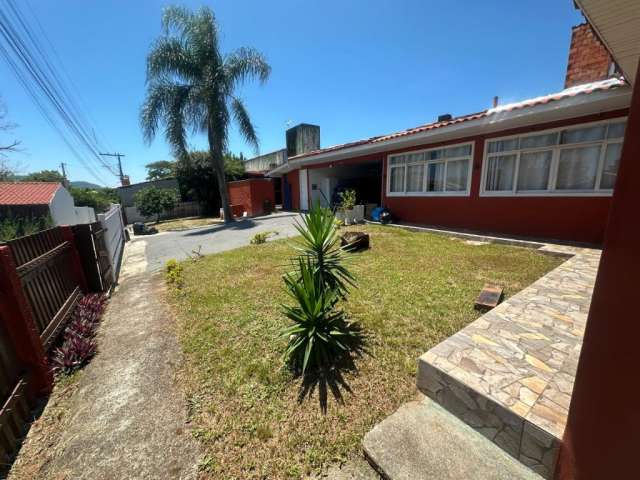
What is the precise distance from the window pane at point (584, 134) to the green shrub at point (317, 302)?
23.8ft

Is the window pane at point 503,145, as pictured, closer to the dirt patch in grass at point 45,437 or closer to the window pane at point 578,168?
the window pane at point 578,168

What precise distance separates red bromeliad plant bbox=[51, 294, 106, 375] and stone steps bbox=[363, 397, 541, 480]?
3.46 metres

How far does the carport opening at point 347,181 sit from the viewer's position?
15.4m

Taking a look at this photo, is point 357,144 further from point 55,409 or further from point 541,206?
point 55,409

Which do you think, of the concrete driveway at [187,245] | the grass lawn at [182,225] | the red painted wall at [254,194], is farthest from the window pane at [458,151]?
the grass lawn at [182,225]

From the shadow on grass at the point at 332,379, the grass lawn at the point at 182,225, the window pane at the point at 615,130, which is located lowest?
the shadow on grass at the point at 332,379

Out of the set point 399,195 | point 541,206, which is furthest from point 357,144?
point 541,206

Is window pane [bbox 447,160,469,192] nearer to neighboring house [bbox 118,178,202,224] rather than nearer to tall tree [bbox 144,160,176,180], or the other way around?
neighboring house [bbox 118,178,202,224]

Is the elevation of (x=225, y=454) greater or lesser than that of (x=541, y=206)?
lesser

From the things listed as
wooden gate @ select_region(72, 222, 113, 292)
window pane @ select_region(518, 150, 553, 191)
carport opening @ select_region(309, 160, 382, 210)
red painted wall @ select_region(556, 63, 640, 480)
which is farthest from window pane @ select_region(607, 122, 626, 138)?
wooden gate @ select_region(72, 222, 113, 292)

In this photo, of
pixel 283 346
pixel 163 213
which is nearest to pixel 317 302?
pixel 283 346

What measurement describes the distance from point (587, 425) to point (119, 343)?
185 inches

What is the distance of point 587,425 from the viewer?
1.25 meters

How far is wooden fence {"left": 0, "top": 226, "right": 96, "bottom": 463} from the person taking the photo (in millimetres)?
2188
